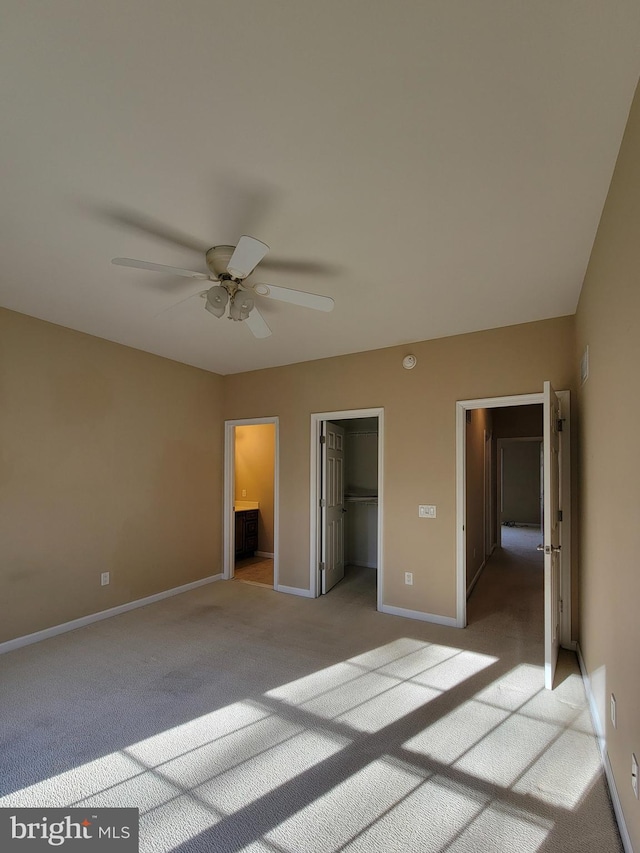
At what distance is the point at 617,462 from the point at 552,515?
3.61ft

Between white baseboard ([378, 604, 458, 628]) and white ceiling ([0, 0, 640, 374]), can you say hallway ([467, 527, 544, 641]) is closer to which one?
white baseboard ([378, 604, 458, 628])

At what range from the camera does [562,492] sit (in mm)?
3252

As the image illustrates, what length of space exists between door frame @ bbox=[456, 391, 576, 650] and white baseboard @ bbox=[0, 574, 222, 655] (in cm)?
297

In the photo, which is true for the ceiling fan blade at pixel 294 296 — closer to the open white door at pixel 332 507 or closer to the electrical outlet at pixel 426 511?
the electrical outlet at pixel 426 511

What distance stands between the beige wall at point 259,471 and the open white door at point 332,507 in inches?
65.6

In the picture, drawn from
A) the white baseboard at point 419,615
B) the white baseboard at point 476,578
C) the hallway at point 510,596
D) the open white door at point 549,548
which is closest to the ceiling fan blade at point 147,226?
the open white door at point 549,548

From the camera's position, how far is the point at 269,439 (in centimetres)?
675

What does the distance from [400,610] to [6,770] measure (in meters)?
3.06

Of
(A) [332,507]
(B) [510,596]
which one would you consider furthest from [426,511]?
(B) [510,596]

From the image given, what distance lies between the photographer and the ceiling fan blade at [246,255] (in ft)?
6.06

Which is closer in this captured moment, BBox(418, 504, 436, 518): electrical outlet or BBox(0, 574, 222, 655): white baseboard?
BBox(0, 574, 222, 655): white baseboard

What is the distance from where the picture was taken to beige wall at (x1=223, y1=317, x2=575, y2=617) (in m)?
3.54

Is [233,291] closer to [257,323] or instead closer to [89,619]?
[257,323]

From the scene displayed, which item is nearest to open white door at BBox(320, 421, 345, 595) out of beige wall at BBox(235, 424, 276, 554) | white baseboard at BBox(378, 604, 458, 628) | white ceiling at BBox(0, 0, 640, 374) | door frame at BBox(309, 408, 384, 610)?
door frame at BBox(309, 408, 384, 610)
